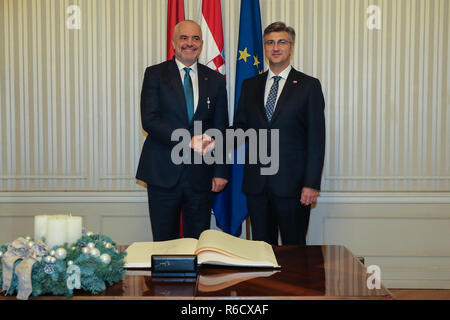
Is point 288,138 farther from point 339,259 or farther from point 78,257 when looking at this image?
point 78,257

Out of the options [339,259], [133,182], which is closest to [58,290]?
[339,259]

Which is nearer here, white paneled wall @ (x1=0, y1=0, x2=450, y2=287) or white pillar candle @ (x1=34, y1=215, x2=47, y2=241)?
white pillar candle @ (x1=34, y1=215, x2=47, y2=241)

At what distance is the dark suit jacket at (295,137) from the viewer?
2633 mm

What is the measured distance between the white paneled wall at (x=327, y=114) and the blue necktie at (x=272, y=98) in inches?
28.6

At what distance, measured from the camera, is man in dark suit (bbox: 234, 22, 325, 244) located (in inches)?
104

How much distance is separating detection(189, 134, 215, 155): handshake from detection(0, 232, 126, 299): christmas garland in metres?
1.28

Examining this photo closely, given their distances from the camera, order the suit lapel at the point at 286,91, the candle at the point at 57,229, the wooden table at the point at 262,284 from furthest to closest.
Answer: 1. the suit lapel at the point at 286,91
2. the candle at the point at 57,229
3. the wooden table at the point at 262,284

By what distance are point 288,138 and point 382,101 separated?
114 centimetres

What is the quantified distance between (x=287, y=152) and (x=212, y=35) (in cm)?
116

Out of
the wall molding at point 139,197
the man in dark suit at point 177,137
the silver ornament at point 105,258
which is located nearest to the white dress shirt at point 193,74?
the man in dark suit at point 177,137

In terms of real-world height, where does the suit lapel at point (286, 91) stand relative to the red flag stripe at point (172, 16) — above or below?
below

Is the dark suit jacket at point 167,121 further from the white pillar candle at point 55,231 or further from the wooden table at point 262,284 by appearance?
the white pillar candle at point 55,231

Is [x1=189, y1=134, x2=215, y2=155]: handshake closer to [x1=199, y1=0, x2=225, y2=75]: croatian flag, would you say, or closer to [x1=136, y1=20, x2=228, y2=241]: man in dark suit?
[x1=136, y1=20, x2=228, y2=241]: man in dark suit

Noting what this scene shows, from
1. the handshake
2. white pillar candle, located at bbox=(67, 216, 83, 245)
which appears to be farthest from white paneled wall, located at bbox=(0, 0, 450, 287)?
white pillar candle, located at bbox=(67, 216, 83, 245)
